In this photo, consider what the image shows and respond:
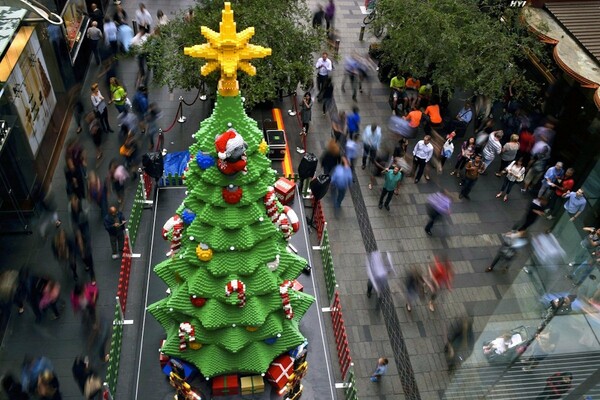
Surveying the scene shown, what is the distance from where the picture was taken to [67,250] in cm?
1477

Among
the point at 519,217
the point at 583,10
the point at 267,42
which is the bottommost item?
the point at 519,217

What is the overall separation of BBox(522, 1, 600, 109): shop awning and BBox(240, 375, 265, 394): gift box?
13039 millimetres

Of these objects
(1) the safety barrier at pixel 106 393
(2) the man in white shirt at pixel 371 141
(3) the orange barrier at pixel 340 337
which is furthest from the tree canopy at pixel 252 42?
(1) the safety barrier at pixel 106 393

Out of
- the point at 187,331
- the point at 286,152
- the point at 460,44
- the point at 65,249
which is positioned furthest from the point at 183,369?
the point at 460,44

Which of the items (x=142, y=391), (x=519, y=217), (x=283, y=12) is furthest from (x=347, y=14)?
(x=142, y=391)

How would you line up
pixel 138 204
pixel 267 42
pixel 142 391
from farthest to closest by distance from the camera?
pixel 267 42 < pixel 138 204 < pixel 142 391

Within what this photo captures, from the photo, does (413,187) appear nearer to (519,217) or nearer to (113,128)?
(519,217)

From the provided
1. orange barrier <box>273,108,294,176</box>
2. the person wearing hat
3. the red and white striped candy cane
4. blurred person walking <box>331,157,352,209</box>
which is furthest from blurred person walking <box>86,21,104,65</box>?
the person wearing hat

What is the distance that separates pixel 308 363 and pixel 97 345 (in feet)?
17.5

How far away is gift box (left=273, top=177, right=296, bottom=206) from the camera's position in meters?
17.2

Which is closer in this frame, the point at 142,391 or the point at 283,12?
the point at 142,391

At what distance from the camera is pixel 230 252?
11086 millimetres

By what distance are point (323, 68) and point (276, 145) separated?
13.9ft

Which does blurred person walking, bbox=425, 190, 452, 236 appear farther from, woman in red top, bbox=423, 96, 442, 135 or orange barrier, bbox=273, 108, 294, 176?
orange barrier, bbox=273, 108, 294, 176
